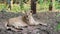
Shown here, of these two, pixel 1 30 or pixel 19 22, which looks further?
pixel 19 22

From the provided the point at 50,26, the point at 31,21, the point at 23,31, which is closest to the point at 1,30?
the point at 23,31

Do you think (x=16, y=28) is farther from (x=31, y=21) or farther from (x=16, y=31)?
(x=31, y=21)

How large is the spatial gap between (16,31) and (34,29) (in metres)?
0.37

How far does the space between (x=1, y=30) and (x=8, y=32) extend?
18cm

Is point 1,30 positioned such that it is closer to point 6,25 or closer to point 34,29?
point 6,25

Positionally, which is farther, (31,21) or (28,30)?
(31,21)

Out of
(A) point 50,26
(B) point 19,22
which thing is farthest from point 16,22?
(A) point 50,26

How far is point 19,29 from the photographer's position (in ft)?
11.9

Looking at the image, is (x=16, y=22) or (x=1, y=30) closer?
(x=1, y=30)

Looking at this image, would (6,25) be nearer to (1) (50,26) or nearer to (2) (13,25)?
(2) (13,25)

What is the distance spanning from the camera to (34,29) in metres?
3.59

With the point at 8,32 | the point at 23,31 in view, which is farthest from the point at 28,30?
the point at 8,32

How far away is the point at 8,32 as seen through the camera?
3506 millimetres

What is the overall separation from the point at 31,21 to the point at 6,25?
56 centimetres
